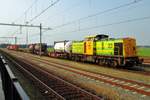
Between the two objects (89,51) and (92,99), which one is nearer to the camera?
(92,99)

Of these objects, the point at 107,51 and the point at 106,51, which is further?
the point at 106,51

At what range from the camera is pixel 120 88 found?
13.6 metres

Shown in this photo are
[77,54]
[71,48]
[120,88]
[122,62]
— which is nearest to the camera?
[120,88]

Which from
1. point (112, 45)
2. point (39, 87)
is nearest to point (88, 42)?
point (112, 45)

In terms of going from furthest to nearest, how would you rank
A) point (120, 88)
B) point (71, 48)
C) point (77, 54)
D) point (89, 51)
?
1. point (71, 48)
2. point (77, 54)
3. point (89, 51)
4. point (120, 88)

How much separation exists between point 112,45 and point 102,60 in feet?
9.85

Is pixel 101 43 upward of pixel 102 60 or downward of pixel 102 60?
upward

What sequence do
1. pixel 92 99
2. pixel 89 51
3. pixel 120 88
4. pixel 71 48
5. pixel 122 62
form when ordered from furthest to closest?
1. pixel 71 48
2. pixel 89 51
3. pixel 122 62
4. pixel 120 88
5. pixel 92 99

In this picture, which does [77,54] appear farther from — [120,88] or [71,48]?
[120,88]

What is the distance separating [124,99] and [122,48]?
14.1 meters

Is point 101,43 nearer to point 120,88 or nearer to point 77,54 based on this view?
point 77,54

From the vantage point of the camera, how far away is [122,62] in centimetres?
2430

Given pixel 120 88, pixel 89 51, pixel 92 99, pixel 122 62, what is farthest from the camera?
pixel 89 51

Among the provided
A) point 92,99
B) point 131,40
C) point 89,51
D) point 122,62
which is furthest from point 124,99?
point 89,51
